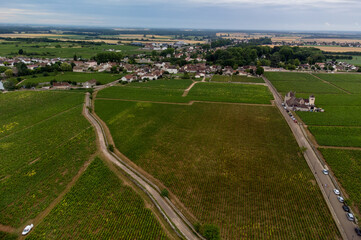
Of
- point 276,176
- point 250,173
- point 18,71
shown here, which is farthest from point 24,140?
point 18,71

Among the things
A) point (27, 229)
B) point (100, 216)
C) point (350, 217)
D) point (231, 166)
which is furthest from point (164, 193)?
point (350, 217)

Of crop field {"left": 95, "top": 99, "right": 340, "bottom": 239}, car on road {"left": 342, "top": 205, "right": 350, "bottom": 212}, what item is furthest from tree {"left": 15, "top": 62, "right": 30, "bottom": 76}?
car on road {"left": 342, "top": 205, "right": 350, "bottom": 212}

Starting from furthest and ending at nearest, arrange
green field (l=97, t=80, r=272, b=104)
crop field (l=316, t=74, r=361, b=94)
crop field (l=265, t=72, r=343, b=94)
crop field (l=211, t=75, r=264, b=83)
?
1. crop field (l=211, t=75, r=264, b=83)
2. crop field (l=316, t=74, r=361, b=94)
3. crop field (l=265, t=72, r=343, b=94)
4. green field (l=97, t=80, r=272, b=104)

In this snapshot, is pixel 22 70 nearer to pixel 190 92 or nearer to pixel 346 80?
pixel 190 92

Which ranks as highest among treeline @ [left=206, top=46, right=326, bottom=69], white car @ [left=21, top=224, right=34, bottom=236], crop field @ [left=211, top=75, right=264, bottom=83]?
treeline @ [left=206, top=46, right=326, bottom=69]

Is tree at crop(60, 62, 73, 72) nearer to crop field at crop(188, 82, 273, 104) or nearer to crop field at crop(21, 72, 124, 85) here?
crop field at crop(21, 72, 124, 85)

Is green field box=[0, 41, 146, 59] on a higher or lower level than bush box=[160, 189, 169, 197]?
higher

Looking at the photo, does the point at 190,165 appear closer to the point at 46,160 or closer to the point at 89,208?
the point at 89,208
